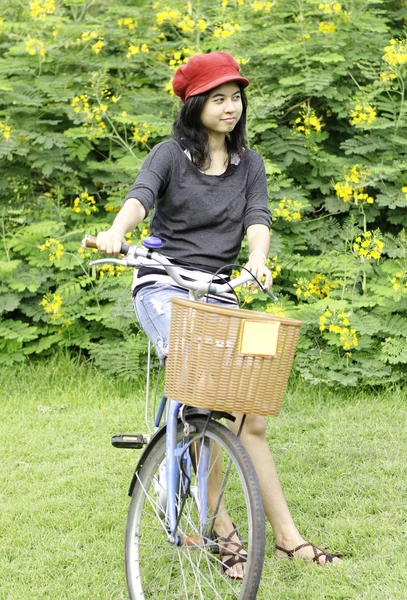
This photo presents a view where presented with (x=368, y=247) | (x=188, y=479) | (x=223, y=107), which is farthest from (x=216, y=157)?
(x=368, y=247)

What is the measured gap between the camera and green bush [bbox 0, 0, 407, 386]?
5.52 m

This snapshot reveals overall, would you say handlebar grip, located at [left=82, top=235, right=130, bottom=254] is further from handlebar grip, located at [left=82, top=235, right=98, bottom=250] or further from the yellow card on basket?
the yellow card on basket

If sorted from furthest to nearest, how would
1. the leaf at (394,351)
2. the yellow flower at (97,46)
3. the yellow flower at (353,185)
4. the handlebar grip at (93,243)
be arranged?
1. the yellow flower at (97,46)
2. the yellow flower at (353,185)
3. the leaf at (394,351)
4. the handlebar grip at (93,243)

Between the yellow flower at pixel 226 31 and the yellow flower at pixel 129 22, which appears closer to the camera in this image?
the yellow flower at pixel 226 31

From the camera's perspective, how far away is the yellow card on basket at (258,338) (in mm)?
2551

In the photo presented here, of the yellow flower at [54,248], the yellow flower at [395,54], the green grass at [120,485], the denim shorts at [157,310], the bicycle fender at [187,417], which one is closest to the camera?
the bicycle fender at [187,417]

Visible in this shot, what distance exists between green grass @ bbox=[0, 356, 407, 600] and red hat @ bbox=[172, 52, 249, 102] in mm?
1765

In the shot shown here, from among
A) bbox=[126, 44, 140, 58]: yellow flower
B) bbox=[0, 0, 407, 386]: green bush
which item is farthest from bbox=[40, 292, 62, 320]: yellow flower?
bbox=[126, 44, 140, 58]: yellow flower

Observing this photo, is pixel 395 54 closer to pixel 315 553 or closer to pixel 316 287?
pixel 316 287

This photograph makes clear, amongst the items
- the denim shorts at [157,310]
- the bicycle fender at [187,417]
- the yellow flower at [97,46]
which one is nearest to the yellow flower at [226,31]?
the yellow flower at [97,46]

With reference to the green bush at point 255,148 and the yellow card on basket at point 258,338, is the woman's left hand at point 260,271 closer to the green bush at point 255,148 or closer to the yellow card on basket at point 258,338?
the yellow card on basket at point 258,338

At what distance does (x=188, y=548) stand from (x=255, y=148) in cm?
353

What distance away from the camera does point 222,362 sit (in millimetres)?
2561

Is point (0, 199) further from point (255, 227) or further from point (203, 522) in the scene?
point (203, 522)
